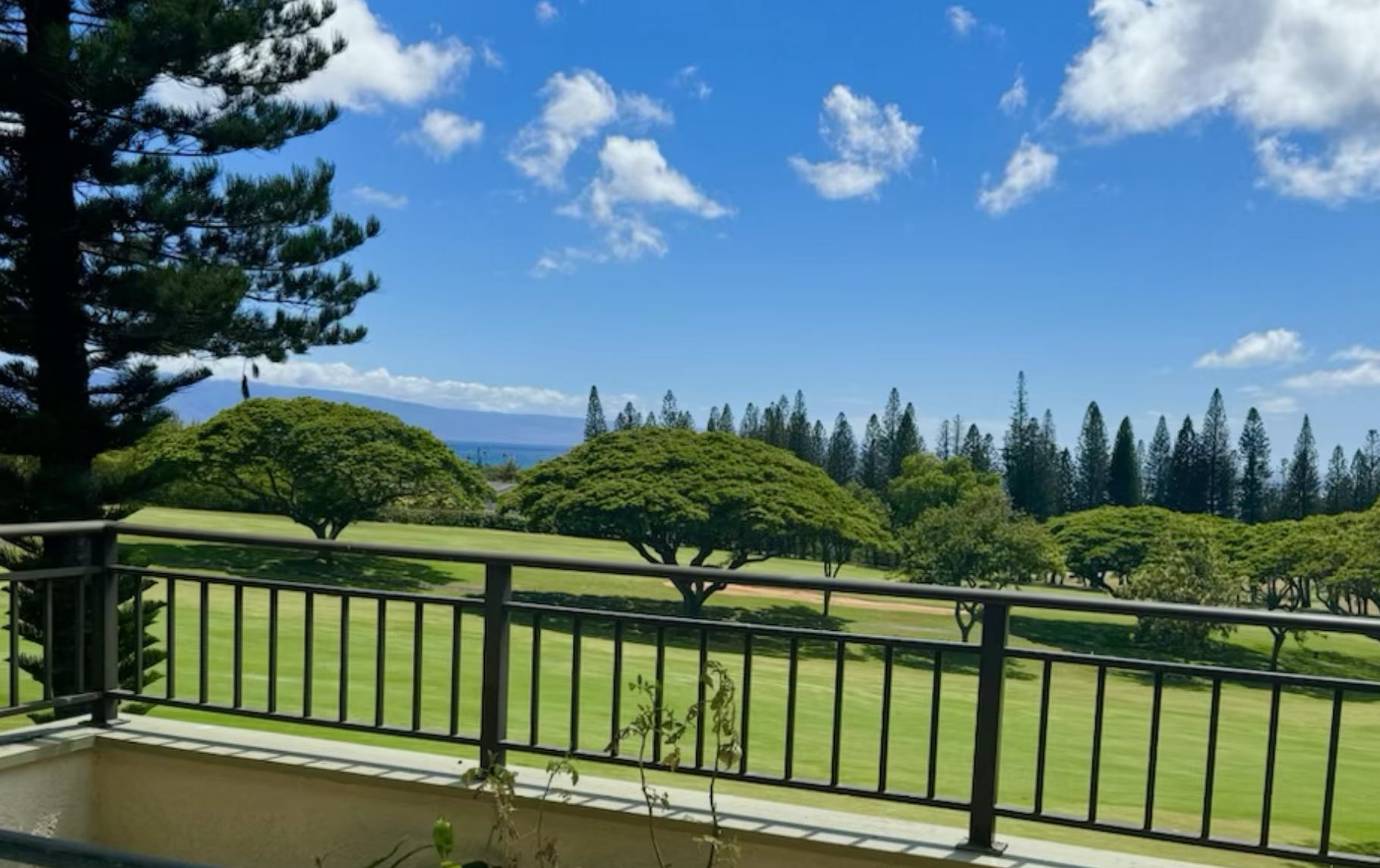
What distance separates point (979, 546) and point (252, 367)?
23.0 meters

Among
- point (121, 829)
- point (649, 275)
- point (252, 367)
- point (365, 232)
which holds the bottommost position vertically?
point (121, 829)

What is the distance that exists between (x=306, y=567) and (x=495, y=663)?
28.5 meters

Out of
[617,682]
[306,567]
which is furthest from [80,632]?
[306,567]

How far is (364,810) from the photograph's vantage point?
3.07m

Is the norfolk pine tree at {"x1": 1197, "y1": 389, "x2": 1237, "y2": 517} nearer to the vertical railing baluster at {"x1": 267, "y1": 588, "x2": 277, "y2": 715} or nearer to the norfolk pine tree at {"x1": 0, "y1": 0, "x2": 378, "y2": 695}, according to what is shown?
the norfolk pine tree at {"x1": 0, "y1": 0, "x2": 378, "y2": 695}

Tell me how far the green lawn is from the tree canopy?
8.10 ft

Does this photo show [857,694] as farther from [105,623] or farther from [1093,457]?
[1093,457]

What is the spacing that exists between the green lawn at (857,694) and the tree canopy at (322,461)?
247cm

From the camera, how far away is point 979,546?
27219 mm

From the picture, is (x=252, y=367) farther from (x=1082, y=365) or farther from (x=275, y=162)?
(x=1082, y=365)

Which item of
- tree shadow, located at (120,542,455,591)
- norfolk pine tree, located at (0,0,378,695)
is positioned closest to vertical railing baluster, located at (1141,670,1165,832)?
norfolk pine tree, located at (0,0,378,695)

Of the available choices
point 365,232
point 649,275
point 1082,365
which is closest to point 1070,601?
point 365,232

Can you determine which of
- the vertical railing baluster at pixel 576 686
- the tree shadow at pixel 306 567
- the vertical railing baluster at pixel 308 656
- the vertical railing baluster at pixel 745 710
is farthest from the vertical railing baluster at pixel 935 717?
the tree shadow at pixel 306 567

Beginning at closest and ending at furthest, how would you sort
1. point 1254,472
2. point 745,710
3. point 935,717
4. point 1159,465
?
point 935,717, point 745,710, point 1254,472, point 1159,465
